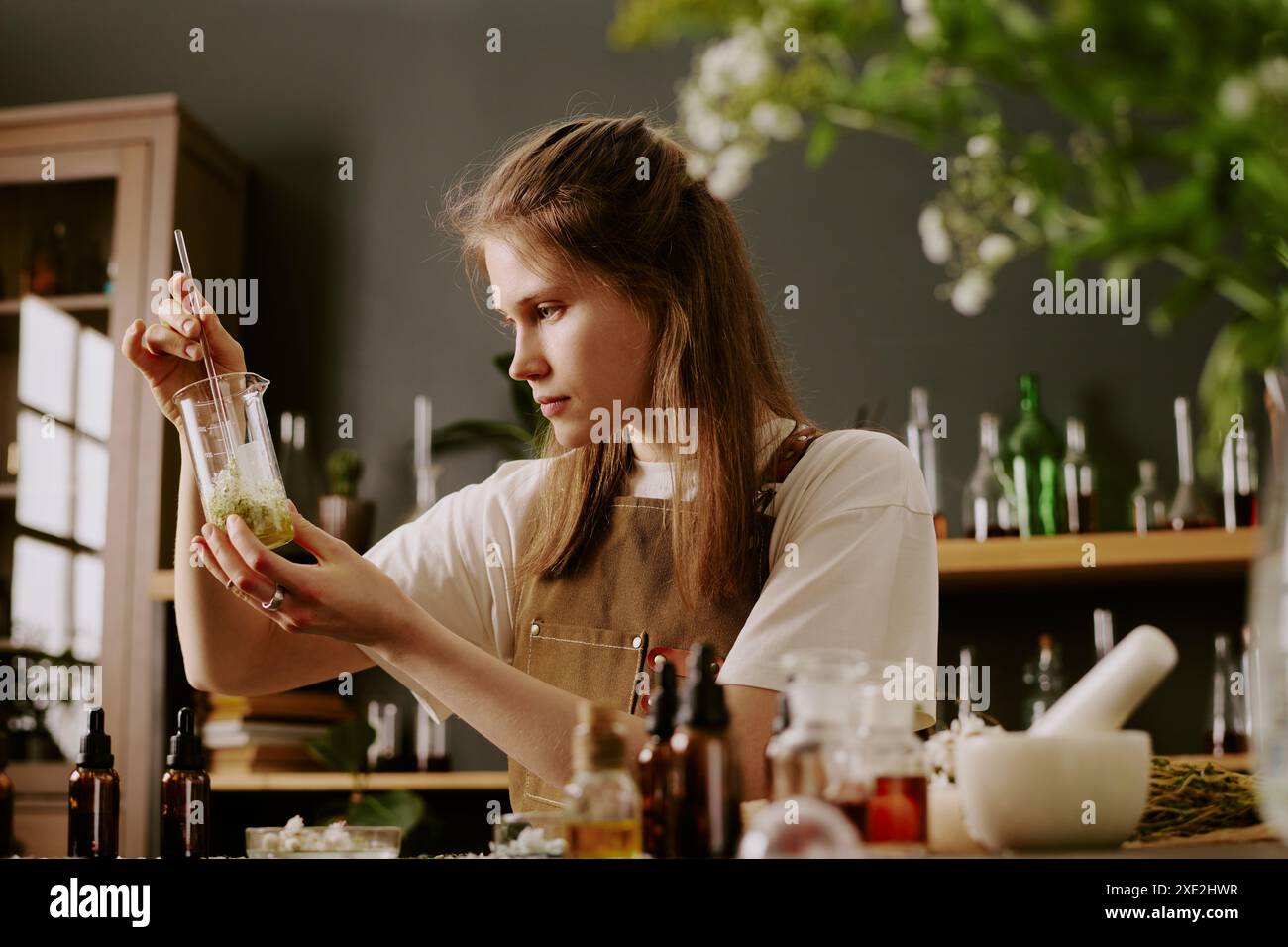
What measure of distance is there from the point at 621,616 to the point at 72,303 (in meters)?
2.00

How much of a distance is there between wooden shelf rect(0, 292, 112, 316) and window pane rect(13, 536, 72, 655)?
0.51 m

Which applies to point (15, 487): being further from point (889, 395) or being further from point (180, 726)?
point (180, 726)

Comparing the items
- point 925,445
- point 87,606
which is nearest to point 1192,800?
point 925,445

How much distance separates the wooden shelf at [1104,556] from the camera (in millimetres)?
2445

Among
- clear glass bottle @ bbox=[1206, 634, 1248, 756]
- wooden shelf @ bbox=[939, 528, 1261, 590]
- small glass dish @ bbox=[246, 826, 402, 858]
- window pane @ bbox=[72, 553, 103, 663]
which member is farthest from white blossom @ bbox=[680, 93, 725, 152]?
window pane @ bbox=[72, 553, 103, 663]

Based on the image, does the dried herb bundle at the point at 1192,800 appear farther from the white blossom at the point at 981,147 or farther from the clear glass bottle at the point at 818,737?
the white blossom at the point at 981,147

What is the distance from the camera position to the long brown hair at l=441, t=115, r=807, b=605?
1386mm

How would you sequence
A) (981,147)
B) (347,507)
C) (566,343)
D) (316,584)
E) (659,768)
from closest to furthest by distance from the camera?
1. (981,147)
2. (659,768)
3. (316,584)
4. (566,343)
5. (347,507)

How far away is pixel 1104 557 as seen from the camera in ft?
8.05

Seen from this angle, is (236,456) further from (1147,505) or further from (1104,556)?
(1147,505)

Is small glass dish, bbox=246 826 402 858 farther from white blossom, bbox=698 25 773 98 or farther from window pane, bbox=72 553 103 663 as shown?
window pane, bbox=72 553 103 663
